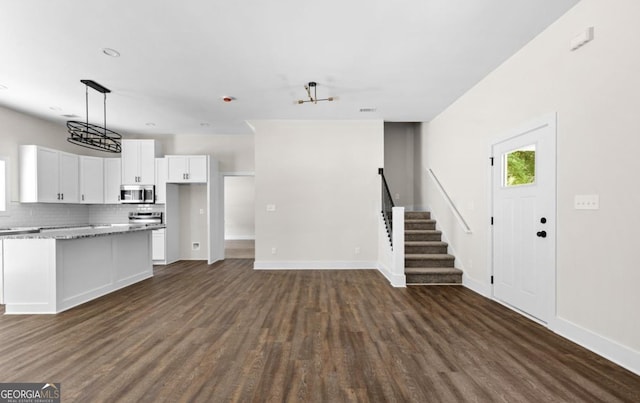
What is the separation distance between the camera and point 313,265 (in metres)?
6.07

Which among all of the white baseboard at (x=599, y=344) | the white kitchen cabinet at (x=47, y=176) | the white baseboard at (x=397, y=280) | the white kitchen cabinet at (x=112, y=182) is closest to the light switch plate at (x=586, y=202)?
the white baseboard at (x=599, y=344)

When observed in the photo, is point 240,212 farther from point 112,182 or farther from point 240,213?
point 112,182

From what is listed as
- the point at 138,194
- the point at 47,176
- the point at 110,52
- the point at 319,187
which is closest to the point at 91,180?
the point at 47,176

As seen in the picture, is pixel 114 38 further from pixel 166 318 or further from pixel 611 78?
pixel 611 78

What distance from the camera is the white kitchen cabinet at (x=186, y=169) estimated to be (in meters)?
6.74

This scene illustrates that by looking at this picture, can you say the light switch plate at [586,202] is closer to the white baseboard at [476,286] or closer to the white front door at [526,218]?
the white front door at [526,218]

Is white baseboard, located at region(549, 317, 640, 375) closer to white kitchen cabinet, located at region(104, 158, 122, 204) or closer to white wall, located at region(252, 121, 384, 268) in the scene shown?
white wall, located at region(252, 121, 384, 268)

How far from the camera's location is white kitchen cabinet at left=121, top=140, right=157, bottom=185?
676 cm

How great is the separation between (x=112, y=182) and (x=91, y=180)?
398 millimetres

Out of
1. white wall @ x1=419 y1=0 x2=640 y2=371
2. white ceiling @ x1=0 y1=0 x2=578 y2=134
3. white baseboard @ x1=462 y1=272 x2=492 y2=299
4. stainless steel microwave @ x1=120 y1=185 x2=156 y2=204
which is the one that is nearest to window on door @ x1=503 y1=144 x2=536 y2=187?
white wall @ x1=419 y1=0 x2=640 y2=371

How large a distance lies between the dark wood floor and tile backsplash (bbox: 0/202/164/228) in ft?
11.0

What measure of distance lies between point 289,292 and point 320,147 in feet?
10.3

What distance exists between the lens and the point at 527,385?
2.06 meters

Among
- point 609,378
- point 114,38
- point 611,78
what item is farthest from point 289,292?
point 611,78
